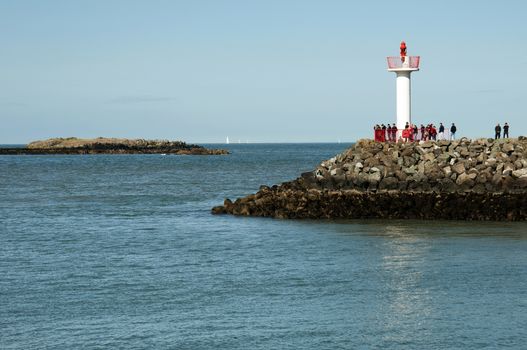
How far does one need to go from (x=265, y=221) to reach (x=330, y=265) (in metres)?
10.6

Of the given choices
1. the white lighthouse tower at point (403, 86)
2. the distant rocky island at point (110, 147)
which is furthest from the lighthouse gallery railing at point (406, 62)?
the distant rocky island at point (110, 147)

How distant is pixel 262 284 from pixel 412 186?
16396 millimetres

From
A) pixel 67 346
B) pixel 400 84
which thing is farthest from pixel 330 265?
pixel 400 84

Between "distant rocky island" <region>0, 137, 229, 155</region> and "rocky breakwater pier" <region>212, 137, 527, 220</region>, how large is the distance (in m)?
128

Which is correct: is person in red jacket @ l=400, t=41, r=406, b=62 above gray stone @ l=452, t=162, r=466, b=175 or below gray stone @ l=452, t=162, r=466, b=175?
above

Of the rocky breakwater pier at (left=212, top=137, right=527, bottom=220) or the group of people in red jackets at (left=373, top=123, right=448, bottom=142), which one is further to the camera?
the group of people in red jackets at (left=373, top=123, right=448, bottom=142)

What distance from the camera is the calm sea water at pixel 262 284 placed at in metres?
15.3

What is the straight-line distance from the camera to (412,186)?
35.4 meters

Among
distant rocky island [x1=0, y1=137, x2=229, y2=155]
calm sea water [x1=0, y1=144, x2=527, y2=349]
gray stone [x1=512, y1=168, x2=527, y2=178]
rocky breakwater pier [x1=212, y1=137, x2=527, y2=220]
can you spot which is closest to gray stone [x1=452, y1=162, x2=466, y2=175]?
rocky breakwater pier [x1=212, y1=137, x2=527, y2=220]

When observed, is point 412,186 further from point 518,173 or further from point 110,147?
point 110,147

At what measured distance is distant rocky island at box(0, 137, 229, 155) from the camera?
17038cm

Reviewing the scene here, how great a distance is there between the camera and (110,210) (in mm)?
41500

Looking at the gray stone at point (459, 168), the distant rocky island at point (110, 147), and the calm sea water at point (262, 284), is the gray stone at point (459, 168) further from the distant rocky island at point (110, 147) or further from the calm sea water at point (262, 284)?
the distant rocky island at point (110, 147)

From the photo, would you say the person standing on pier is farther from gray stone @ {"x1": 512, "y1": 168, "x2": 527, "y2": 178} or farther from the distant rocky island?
the distant rocky island
